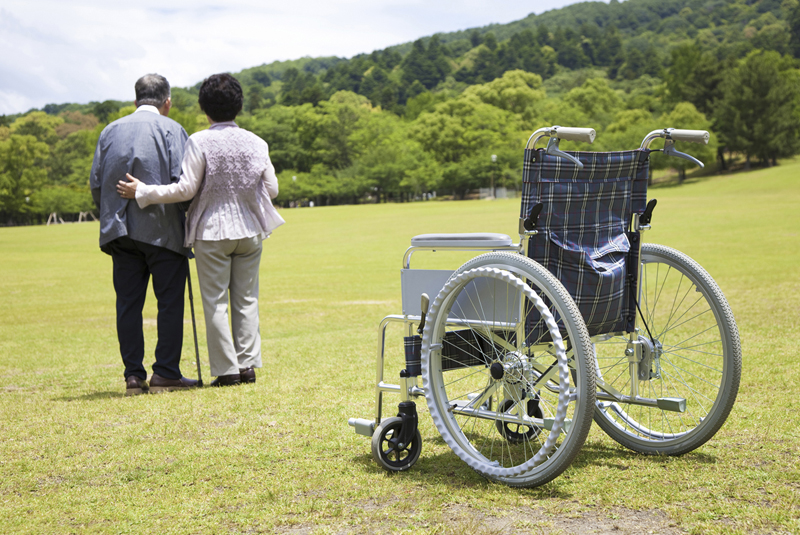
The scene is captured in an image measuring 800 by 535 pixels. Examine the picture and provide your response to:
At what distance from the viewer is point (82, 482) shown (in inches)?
127

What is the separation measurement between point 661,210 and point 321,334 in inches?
1212

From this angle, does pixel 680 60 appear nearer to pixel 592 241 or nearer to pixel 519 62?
pixel 519 62

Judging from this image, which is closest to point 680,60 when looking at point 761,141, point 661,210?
point 761,141

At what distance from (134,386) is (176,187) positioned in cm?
145

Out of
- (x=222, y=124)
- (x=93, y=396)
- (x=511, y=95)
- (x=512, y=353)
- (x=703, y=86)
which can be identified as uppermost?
(x=511, y=95)

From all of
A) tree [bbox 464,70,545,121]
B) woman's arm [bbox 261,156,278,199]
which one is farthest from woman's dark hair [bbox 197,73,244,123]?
tree [bbox 464,70,545,121]

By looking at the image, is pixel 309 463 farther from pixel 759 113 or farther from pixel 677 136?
pixel 759 113

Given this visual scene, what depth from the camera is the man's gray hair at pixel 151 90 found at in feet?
17.7

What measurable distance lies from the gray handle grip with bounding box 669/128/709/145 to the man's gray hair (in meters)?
3.75

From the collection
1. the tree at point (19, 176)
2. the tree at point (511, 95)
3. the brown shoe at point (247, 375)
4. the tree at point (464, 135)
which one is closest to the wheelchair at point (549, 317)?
the brown shoe at point (247, 375)

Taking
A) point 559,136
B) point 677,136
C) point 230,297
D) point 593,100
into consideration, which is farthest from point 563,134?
point 593,100

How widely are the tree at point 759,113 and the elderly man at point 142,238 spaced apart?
246 ft

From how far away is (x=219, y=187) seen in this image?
5.20 meters

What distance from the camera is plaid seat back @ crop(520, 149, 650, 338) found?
313cm
